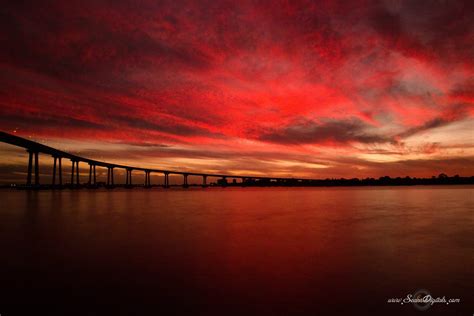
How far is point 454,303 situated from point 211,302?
582 centimetres

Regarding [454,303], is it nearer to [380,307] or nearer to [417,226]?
[380,307]

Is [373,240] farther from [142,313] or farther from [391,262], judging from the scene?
[142,313]

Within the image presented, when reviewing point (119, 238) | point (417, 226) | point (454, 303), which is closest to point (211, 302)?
point (454, 303)

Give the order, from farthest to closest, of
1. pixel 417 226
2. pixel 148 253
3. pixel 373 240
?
pixel 417 226
pixel 373 240
pixel 148 253

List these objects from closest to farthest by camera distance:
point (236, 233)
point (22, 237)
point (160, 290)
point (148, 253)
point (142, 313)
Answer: point (142, 313), point (160, 290), point (148, 253), point (22, 237), point (236, 233)

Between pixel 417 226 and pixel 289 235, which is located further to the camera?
pixel 417 226

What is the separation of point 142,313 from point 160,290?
1478 millimetres

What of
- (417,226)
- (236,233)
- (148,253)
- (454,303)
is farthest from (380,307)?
(417,226)

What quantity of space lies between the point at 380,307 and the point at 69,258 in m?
11.0

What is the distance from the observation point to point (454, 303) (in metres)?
7.52

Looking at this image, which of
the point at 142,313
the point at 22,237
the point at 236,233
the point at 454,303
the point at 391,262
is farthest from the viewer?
the point at 236,233

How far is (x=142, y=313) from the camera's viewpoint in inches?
272

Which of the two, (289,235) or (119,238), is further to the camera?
(289,235)

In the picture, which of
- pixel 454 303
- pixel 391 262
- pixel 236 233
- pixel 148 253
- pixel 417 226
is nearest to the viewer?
pixel 454 303
